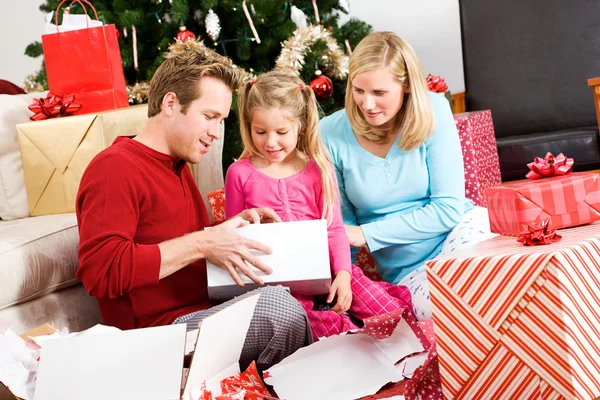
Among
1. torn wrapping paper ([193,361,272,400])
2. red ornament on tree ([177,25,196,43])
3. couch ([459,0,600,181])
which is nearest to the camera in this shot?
torn wrapping paper ([193,361,272,400])

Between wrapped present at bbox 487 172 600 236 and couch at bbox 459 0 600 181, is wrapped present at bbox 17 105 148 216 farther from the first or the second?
couch at bbox 459 0 600 181

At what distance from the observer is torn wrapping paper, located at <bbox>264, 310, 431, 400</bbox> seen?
1.41m

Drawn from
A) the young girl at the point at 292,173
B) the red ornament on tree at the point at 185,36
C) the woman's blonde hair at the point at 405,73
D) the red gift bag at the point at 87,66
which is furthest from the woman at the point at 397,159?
the red ornament on tree at the point at 185,36

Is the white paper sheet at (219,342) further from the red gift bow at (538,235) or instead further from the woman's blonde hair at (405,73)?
the woman's blonde hair at (405,73)

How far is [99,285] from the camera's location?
1382 millimetres

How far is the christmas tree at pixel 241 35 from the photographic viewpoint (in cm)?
285

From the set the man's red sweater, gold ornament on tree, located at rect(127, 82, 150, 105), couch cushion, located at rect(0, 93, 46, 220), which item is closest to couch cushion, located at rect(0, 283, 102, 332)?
the man's red sweater

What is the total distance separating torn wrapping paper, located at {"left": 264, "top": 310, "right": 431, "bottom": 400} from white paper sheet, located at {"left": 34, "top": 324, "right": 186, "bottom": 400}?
0.30 meters

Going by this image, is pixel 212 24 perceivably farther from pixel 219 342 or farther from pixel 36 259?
pixel 219 342

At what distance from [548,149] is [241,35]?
4.22ft

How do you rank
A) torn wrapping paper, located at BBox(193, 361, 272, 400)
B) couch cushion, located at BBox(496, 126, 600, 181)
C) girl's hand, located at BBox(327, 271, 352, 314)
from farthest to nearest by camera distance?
couch cushion, located at BBox(496, 126, 600, 181) < girl's hand, located at BBox(327, 271, 352, 314) < torn wrapping paper, located at BBox(193, 361, 272, 400)

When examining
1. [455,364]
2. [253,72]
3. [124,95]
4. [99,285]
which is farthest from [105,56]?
[455,364]

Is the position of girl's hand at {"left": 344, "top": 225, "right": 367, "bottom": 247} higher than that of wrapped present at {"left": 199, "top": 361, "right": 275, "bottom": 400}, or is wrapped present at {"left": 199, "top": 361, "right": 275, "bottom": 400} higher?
girl's hand at {"left": 344, "top": 225, "right": 367, "bottom": 247}

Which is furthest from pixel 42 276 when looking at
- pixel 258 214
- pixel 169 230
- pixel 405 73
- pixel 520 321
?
pixel 520 321
